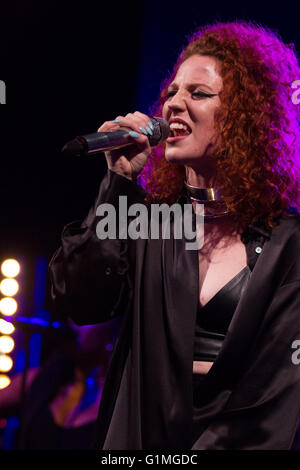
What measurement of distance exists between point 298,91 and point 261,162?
297 mm

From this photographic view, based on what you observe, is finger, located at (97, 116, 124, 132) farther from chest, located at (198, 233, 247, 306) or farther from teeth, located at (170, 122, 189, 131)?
chest, located at (198, 233, 247, 306)

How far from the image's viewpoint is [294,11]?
9.14ft

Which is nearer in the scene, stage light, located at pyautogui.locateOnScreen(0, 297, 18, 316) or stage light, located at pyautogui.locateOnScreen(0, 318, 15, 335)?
stage light, located at pyautogui.locateOnScreen(0, 297, 18, 316)

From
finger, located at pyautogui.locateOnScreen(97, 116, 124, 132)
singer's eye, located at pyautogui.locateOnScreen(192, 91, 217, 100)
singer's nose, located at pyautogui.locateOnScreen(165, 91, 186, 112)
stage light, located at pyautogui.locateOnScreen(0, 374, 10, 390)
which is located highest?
singer's eye, located at pyautogui.locateOnScreen(192, 91, 217, 100)

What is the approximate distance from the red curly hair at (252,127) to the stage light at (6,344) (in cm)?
184

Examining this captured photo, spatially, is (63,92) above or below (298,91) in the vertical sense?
above

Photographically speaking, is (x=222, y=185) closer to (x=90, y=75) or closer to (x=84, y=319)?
(x=84, y=319)

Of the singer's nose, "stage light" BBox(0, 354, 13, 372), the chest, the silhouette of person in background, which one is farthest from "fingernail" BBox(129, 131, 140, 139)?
"stage light" BBox(0, 354, 13, 372)

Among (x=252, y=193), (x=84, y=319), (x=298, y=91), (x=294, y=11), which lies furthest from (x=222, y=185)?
(x=294, y=11)

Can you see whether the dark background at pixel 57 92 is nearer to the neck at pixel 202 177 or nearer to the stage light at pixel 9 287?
the stage light at pixel 9 287

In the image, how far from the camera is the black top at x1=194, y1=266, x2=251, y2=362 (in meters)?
1.53

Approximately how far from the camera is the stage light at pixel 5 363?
11.3ft

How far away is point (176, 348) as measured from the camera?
4.77 ft

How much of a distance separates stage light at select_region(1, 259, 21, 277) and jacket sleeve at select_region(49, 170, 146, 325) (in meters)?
1.83
